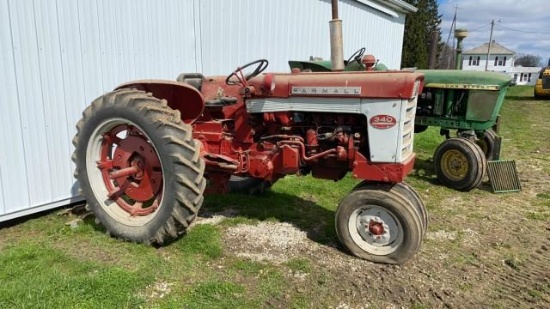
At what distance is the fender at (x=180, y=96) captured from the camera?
376 cm

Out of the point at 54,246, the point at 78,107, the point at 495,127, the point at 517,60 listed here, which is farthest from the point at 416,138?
the point at 517,60

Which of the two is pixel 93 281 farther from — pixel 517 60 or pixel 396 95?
pixel 517 60

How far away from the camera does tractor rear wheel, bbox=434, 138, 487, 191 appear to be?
5414 mm

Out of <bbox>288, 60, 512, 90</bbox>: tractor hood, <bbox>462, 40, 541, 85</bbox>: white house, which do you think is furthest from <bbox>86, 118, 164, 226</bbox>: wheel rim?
<bbox>462, 40, 541, 85</bbox>: white house

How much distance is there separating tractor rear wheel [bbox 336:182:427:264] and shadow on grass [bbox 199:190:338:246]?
32 centimetres

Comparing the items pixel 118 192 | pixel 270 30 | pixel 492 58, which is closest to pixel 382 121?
pixel 118 192

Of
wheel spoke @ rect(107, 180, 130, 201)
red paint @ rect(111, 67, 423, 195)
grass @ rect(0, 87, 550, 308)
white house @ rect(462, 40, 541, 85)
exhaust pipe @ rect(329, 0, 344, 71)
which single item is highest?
white house @ rect(462, 40, 541, 85)

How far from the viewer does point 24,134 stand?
3883 millimetres

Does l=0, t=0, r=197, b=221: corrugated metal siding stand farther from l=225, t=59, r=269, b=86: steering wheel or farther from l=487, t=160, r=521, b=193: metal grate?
l=487, t=160, r=521, b=193: metal grate

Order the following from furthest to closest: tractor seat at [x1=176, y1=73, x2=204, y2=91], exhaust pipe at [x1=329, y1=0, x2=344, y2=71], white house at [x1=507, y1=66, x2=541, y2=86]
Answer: white house at [x1=507, y1=66, x2=541, y2=86], tractor seat at [x1=176, y1=73, x2=204, y2=91], exhaust pipe at [x1=329, y1=0, x2=344, y2=71]

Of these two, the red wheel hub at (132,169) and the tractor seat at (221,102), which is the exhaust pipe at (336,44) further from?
the red wheel hub at (132,169)

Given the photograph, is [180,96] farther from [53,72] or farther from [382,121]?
[382,121]

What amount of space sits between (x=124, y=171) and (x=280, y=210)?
5.18 ft

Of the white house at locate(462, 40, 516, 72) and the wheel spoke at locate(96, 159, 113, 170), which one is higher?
the white house at locate(462, 40, 516, 72)
